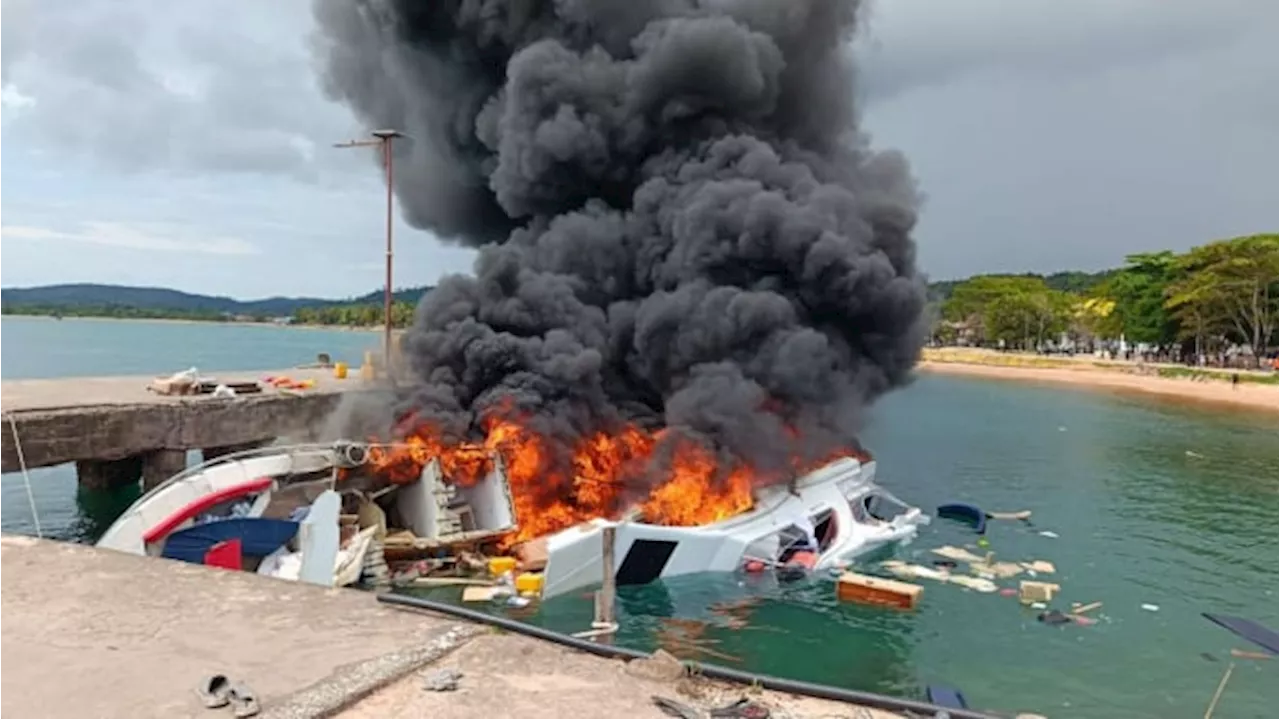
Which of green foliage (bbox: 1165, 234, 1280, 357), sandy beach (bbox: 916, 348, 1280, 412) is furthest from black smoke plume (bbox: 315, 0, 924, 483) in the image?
green foliage (bbox: 1165, 234, 1280, 357)

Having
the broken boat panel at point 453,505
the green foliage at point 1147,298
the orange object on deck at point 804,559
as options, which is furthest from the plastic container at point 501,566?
the green foliage at point 1147,298

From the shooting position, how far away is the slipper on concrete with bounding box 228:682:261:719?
6.56 metres

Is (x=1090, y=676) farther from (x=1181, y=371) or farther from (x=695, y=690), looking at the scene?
(x=1181, y=371)

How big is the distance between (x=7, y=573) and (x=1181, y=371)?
3361 inches

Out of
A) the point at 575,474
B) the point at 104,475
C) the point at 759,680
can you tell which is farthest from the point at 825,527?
the point at 104,475

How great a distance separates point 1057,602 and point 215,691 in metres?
14.7

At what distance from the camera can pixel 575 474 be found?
1983 cm

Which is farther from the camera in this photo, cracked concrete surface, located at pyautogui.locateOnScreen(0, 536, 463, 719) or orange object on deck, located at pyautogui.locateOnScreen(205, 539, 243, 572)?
orange object on deck, located at pyautogui.locateOnScreen(205, 539, 243, 572)

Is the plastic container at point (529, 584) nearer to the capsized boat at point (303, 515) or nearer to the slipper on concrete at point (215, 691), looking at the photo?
the capsized boat at point (303, 515)

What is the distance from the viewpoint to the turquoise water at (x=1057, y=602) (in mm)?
13383

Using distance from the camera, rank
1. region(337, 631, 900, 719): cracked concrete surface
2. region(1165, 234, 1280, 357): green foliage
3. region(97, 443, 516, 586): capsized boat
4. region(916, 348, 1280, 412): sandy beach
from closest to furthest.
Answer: region(337, 631, 900, 719): cracked concrete surface → region(97, 443, 516, 586): capsized boat → region(916, 348, 1280, 412): sandy beach → region(1165, 234, 1280, 357): green foliage

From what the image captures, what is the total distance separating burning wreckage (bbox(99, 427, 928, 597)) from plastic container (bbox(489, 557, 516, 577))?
0.05 m

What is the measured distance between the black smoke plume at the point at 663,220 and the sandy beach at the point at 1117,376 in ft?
154

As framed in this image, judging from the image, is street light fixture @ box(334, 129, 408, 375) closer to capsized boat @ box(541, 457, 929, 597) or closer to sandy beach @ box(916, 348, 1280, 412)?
capsized boat @ box(541, 457, 929, 597)
